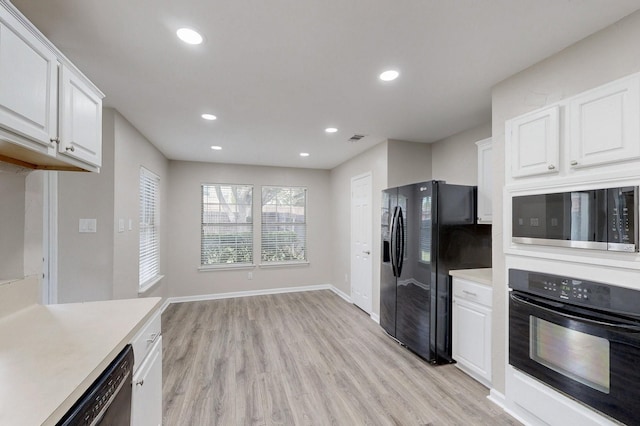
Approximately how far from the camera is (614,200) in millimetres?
1517

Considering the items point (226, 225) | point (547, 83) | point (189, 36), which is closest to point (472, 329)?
point (547, 83)

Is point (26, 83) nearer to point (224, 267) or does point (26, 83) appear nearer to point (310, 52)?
point (310, 52)

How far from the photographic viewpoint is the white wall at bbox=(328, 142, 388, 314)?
4012mm

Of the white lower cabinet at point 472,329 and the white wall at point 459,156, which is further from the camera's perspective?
the white wall at point 459,156

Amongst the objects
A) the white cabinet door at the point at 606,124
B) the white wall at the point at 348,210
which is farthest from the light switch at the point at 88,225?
the white cabinet door at the point at 606,124

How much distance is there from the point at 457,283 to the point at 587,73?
1884mm

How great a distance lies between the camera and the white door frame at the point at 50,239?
8.02 feet

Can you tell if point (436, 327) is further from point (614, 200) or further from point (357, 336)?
point (614, 200)

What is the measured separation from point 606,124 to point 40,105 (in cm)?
291

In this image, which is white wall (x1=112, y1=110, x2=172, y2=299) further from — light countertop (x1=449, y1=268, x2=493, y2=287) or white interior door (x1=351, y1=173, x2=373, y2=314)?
light countertop (x1=449, y1=268, x2=493, y2=287)

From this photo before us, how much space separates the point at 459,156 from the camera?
354 centimetres

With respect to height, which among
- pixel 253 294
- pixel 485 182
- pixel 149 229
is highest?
pixel 485 182

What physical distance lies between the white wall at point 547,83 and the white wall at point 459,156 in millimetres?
1049

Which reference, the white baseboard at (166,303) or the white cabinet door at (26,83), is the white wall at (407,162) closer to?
the white cabinet door at (26,83)
